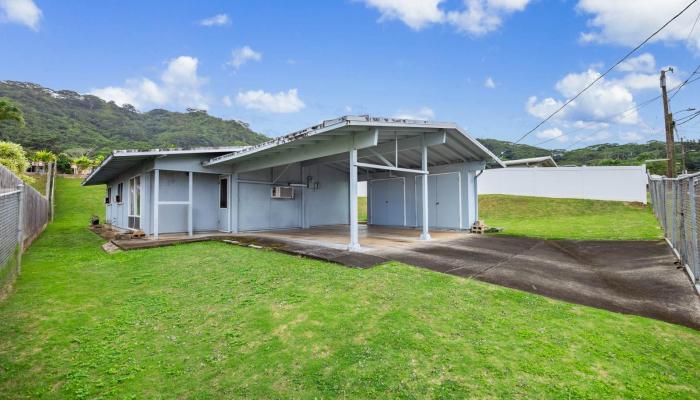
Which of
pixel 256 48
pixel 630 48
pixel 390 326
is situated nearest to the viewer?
pixel 390 326

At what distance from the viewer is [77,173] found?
36406mm

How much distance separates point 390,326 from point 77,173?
45.8 meters

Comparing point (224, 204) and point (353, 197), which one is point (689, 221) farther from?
point (224, 204)

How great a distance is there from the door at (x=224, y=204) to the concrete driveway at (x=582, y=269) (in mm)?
6581

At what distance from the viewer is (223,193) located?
11.9m

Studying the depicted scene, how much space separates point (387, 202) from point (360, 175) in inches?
79.2

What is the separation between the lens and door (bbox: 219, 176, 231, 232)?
11516mm

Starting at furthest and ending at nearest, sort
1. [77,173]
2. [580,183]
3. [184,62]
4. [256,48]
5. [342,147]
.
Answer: [184,62], [256,48], [77,173], [580,183], [342,147]

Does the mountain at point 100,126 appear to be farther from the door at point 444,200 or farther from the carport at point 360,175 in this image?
the door at point 444,200

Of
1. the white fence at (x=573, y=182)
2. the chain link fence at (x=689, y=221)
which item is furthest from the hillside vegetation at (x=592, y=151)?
the chain link fence at (x=689, y=221)

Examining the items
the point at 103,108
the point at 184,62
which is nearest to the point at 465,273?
the point at 184,62

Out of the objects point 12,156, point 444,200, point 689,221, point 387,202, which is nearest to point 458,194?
Result: point 444,200

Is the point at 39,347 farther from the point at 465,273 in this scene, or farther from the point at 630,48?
the point at 630,48

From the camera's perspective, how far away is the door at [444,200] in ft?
38.0
